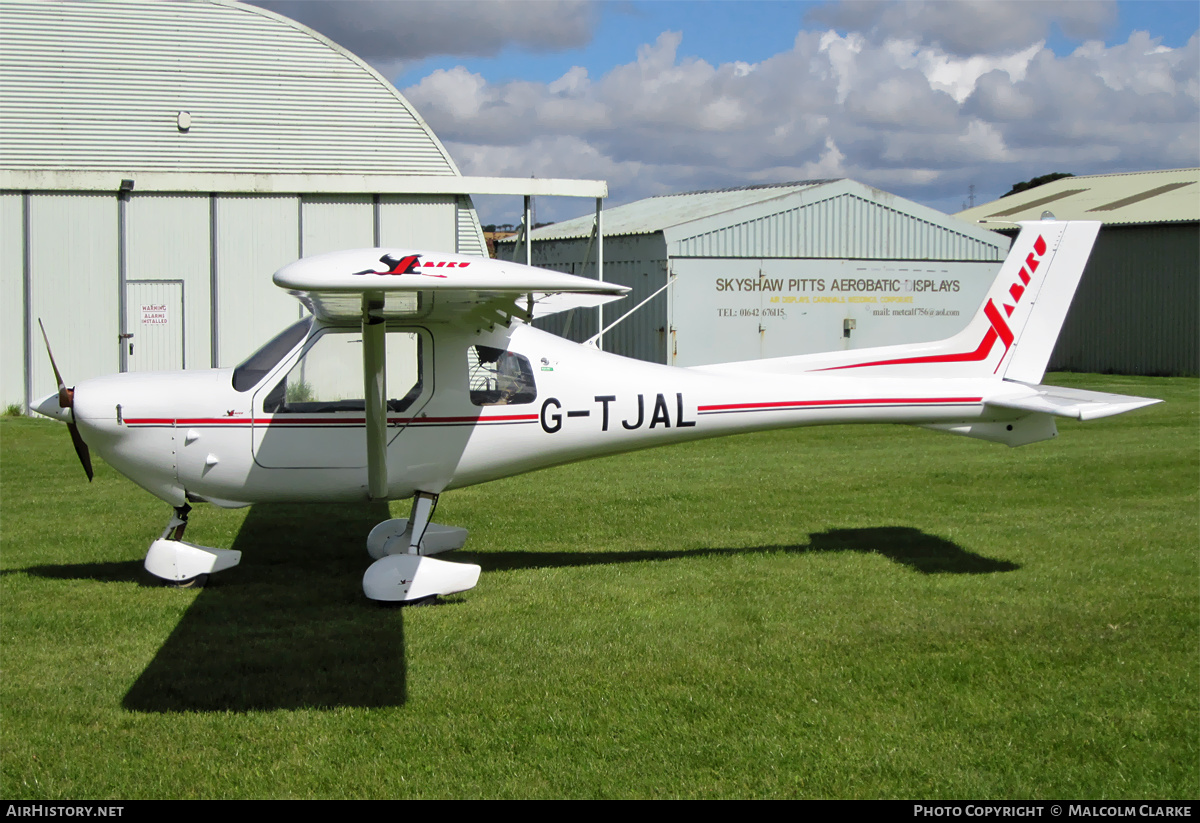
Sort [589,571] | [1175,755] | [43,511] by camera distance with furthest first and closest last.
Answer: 1. [43,511]
2. [589,571]
3. [1175,755]

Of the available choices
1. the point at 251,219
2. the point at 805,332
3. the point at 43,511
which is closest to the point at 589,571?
the point at 43,511

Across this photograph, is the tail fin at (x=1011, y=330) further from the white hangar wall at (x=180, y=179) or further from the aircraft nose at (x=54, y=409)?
the white hangar wall at (x=180, y=179)

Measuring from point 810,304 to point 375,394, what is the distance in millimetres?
18424

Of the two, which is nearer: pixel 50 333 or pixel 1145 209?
pixel 50 333

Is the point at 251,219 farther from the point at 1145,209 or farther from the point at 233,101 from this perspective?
the point at 1145,209

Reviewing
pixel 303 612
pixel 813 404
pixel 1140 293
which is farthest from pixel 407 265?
pixel 1140 293

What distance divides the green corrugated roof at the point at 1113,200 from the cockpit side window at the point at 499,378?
23.0 meters

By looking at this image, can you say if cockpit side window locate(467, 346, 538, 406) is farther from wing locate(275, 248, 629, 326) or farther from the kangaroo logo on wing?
the kangaroo logo on wing

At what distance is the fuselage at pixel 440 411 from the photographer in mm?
7410

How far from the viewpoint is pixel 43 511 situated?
10.4 m

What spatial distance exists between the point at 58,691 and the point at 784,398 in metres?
5.14

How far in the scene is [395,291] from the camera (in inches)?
217

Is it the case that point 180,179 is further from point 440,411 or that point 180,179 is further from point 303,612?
point 303,612
